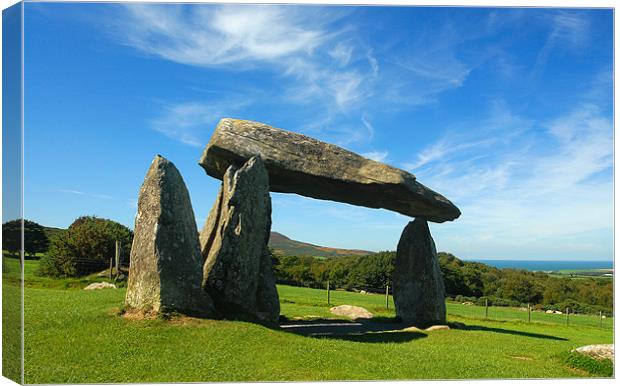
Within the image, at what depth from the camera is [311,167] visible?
17.8 m

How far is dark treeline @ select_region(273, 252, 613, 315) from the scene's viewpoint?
1597 inches

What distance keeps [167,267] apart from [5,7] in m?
6.75

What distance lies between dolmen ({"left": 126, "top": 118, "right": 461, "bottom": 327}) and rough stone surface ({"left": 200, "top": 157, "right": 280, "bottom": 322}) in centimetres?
3

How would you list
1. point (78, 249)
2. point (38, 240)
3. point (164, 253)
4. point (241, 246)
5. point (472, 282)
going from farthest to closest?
point (472, 282), point (78, 249), point (38, 240), point (241, 246), point (164, 253)

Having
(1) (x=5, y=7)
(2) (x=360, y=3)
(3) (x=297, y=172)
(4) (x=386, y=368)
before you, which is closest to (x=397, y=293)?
(3) (x=297, y=172)

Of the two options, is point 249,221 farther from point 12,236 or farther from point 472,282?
point 472,282

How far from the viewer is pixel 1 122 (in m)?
10.9

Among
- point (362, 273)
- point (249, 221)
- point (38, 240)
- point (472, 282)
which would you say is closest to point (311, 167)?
point (249, 221)

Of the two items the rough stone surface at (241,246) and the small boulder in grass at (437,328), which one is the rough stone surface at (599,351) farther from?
the rough stone surface at (241,246)

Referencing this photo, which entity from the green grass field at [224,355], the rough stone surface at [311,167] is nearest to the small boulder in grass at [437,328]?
the green grass field at [224,355]

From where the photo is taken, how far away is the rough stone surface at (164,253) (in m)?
13.7

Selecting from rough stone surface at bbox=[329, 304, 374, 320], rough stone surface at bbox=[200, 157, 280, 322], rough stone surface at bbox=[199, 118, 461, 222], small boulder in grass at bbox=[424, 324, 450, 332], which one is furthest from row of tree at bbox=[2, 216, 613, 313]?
small boulder in grass at bbox=[424, 324, 450, 332]

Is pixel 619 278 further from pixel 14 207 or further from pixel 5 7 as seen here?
pixel 5 7

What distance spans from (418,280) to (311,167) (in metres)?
7.07
